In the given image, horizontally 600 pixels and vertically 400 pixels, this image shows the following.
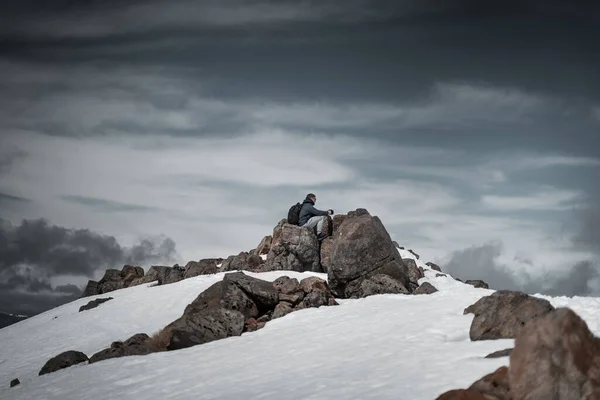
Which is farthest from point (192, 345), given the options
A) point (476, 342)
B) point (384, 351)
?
point (476, 342)

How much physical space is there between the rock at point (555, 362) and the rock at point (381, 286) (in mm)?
14811

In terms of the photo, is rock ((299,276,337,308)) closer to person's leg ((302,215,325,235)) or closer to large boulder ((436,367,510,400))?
person's leg ((302,215,325,235))

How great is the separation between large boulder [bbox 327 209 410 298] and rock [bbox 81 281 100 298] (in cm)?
2378

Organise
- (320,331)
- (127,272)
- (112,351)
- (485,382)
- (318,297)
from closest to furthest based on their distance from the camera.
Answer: (485,382), (320,331), (112,351), (318,297), (127,272)

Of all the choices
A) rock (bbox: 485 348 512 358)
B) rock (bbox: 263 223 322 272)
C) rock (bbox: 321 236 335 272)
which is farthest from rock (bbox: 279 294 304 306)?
rock (bbox: 485 348 512 358)

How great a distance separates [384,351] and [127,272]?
3259 centimetres

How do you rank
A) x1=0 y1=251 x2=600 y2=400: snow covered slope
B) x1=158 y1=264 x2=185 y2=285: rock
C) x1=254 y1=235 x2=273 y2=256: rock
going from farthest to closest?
1. x1=254 y1=235 x2=273 y2=256: rock
2. x1=158 y1=264 x2=185 y2=285: rock
3. x1=0 y1=251 x2=600 y2=400: snow covered slope

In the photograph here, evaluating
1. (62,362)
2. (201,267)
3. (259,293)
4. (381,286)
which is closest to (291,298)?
(259,293)

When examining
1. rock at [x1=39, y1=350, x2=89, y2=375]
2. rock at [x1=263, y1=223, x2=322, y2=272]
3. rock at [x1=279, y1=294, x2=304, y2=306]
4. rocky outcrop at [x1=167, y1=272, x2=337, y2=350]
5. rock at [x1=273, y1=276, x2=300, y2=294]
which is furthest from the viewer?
rock at [x1=263, y1=223, x2=322, y2=272]

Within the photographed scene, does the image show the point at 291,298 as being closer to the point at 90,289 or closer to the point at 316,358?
the point at 316,358

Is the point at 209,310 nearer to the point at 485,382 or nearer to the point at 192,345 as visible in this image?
the point at 192,345

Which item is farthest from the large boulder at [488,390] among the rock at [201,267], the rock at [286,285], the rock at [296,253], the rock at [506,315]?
the rock at [201,267]

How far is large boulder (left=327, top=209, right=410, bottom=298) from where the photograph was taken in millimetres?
24359

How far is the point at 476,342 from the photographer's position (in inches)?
525
